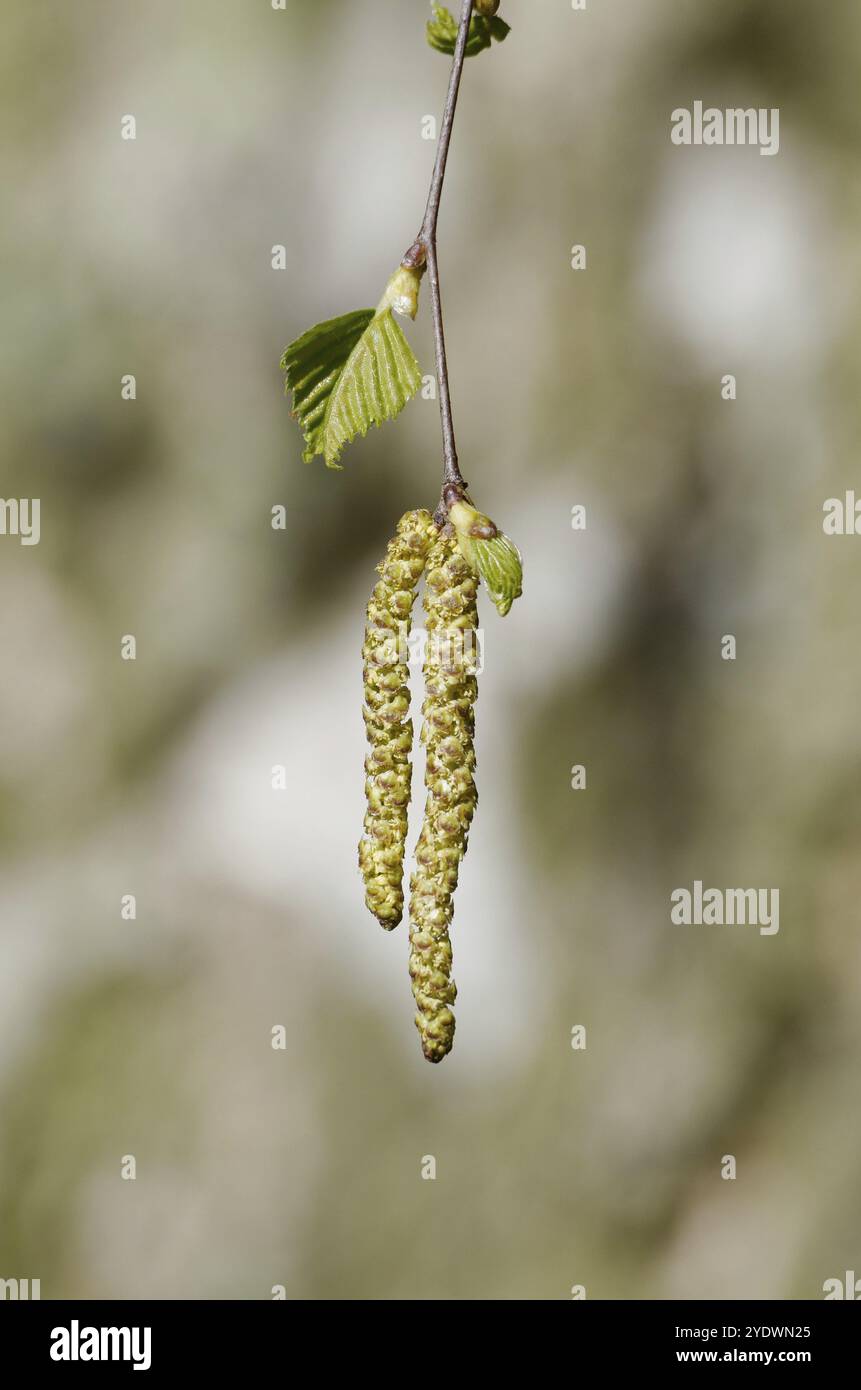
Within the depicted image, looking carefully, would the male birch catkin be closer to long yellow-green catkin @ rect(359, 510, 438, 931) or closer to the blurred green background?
long yellow-green catkin @ rect(359, 510, 438, 931)

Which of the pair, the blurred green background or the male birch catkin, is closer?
the male birch catkin

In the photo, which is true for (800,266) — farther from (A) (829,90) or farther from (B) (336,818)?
(B) (336,818)

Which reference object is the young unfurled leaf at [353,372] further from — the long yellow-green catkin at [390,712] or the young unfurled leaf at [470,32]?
the young unfurled leaf at [470,32]

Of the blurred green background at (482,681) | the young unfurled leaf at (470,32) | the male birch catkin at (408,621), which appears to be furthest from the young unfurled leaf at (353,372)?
the blurred green background at (482,681)

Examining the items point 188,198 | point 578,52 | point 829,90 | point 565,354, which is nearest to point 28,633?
point 188,198

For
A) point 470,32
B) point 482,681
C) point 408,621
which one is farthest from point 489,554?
point 482,681

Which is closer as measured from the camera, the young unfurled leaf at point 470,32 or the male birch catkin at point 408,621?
the male birch catkin at point 408,621

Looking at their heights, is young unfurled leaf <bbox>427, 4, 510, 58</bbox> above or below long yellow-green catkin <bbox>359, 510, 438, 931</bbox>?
above

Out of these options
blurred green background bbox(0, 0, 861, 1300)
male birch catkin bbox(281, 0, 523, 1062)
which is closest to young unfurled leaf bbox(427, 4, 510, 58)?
male birch catkin bbox(281, 0, 523, 1062)
